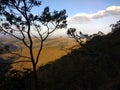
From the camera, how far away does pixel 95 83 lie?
57.1 feet

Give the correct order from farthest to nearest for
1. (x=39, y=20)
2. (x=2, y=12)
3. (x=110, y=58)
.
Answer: (x=110, y=58), (x=39, y=20), (x=2, y=12)

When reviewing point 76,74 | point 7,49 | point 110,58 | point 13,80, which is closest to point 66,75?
point 76,74

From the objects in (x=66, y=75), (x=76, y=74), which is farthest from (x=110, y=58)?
(x=66, y=75)

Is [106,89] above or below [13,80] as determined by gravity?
below

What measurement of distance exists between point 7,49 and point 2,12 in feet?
10.1

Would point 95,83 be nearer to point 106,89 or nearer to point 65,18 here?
point 106,89

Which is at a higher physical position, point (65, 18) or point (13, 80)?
point (65, 18)

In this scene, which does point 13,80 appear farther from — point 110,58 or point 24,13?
point 110,58

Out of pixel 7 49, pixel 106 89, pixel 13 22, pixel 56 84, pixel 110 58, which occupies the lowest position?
pixel 106 89

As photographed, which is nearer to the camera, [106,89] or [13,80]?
[106,89]

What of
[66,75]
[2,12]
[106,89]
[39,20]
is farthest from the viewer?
[66,75]

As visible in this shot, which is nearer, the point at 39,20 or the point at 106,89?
the point at 106,89

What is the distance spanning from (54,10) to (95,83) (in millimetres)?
7274

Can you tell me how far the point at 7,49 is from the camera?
17391mm
